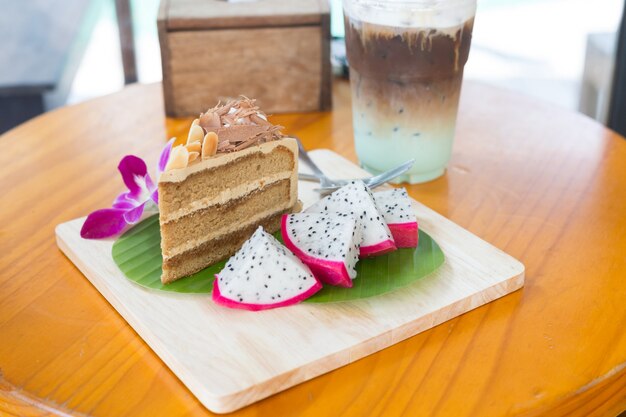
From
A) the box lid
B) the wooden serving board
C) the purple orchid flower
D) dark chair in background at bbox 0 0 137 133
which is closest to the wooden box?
the box lid

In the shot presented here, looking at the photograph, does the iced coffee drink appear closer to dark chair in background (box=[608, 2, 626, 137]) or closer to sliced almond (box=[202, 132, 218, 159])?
sliced almond (box=[202, 132, 218, 159])

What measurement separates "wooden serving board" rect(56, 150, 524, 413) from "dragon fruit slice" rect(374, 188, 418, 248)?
0.08m

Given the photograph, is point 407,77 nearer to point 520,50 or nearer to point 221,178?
point 221,178

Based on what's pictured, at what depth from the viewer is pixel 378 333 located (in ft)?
3.93

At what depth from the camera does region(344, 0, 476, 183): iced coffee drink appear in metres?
1.59

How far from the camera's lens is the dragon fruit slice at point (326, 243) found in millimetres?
1293

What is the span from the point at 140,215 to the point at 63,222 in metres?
0.21

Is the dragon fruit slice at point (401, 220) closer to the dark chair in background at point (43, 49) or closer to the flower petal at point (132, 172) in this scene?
the flower petal at point (132, 172)

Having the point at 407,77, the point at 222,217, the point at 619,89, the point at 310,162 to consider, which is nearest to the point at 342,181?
the point at 310,162

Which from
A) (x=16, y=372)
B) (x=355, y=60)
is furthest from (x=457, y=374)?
(x=355, y=60)

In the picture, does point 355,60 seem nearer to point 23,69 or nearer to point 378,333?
point 378,333

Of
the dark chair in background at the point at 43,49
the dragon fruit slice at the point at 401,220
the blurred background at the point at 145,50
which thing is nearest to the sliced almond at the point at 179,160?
the dragon fruit slice at the point at 401,220

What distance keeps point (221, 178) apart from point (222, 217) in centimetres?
8

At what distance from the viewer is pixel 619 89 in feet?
11.6
